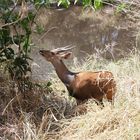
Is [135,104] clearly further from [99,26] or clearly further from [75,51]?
[99,26]

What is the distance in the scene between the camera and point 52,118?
5.05 meters

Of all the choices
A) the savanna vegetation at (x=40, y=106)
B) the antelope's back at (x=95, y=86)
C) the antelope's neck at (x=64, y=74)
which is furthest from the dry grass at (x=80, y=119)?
the antelope's neck at (x=64, y=74)

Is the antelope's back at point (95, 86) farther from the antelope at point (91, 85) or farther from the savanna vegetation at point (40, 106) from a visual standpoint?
the savanna vegetation at point (40, 106)

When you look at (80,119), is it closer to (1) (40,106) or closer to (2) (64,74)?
(1) (40,106)

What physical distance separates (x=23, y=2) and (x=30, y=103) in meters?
1.16

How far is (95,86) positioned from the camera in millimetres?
5422

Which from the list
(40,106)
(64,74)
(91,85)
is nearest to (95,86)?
(91,85)

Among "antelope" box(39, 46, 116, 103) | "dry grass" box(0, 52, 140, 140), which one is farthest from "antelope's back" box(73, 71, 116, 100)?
"dry grass" box(0, 52, 140, 140)

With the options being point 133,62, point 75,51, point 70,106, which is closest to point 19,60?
point 70,106

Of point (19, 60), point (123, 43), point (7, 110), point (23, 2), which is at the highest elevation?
point (23, 2)

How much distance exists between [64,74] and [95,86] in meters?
0.48

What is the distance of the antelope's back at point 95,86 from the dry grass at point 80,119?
0.33 ft

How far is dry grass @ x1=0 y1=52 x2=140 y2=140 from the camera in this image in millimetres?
4664

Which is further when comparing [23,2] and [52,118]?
[52,118]
